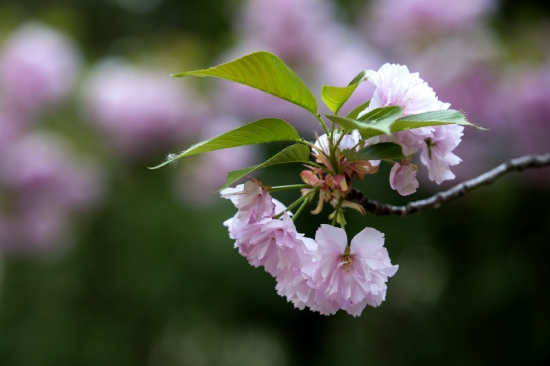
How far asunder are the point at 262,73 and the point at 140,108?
215 centimetres

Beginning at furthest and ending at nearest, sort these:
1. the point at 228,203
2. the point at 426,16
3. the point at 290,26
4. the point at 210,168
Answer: the point at 228,203 → the point at 210,168 → the point at 290,26 → the point at 426,16

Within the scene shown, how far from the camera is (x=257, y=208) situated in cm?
58

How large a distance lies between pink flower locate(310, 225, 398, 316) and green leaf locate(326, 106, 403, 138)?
0.11 metres

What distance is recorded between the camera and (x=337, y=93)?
1.80ft

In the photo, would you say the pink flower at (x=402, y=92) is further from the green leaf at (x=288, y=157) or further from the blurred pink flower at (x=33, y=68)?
the blurred pink flower at (x=33, y=68)

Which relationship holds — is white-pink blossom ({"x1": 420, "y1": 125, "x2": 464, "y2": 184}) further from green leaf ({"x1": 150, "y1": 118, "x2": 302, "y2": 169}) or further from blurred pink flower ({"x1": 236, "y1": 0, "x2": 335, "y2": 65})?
blurred pink flower ({"x1": 236, "y1": 0, "x2": 335, "y2": 65})

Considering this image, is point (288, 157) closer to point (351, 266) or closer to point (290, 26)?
point (351, 266)

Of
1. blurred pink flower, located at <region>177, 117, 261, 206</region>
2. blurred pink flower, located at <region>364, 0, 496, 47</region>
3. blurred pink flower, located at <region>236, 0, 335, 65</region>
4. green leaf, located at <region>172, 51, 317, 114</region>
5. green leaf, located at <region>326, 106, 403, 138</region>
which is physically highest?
blurred pink flower, located at <region>364, 0, 496, 47</region>

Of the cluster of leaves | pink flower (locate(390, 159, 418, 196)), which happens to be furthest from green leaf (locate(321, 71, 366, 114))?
pink flower (locate(390, 159, 418, 196))

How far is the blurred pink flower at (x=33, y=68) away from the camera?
2498mm

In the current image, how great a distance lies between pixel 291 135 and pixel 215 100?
7.38 feet

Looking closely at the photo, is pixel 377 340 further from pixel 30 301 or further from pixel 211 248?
Answer: pixel 30 301

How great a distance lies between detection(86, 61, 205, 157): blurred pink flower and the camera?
257 centimetres

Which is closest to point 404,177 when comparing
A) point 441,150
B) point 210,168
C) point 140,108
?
point 441,150
